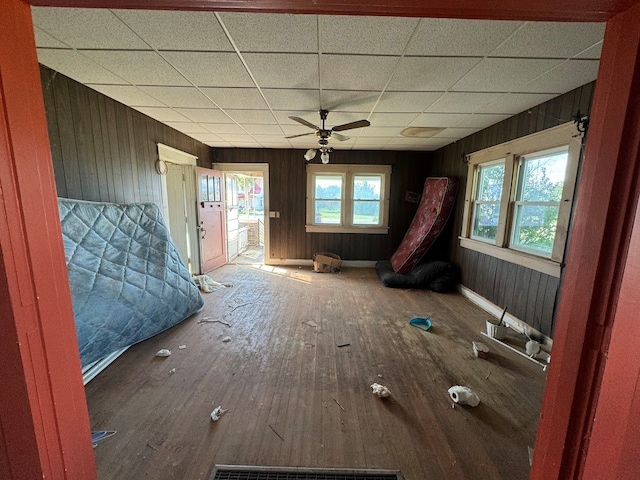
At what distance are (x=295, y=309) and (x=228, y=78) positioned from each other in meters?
2.58

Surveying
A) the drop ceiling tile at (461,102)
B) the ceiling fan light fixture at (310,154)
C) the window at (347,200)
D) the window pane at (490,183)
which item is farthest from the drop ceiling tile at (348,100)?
the window at (347,200)

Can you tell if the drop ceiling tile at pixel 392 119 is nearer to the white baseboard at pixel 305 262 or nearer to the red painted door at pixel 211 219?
the white baseboard at pixel 305 262

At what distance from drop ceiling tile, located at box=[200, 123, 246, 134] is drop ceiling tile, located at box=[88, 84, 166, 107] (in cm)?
80

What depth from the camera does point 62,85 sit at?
2.19 metres

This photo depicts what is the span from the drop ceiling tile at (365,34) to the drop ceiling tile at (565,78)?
1.28 meters

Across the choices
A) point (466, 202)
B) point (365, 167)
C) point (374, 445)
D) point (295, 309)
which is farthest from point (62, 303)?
point (365, 167)

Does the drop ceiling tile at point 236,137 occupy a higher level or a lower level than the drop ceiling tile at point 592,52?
higher

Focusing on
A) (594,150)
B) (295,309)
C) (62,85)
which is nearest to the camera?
(594,150)

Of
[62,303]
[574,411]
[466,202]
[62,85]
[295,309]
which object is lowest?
[295,309]

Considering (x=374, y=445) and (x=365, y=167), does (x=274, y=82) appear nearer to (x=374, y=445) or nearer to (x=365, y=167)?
(x=374, y=445)

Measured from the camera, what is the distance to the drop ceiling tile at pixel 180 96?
8.05 ft

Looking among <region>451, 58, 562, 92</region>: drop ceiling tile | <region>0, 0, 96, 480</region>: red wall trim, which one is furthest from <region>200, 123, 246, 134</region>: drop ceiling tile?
<region>0, 0, 96, 480</region>: red wall trim

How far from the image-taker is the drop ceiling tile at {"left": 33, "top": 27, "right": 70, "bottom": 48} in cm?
159

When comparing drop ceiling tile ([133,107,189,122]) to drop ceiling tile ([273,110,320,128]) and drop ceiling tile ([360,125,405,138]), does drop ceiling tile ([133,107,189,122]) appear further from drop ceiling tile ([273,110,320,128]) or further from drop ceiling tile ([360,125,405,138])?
drop ceiling tile ([360,125,405,138])
